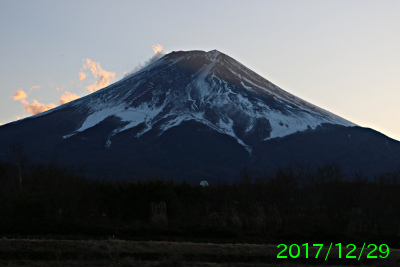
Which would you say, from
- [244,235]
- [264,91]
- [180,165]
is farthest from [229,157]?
[244,235]

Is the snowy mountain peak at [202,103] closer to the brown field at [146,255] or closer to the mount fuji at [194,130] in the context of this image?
the mount fuji at [194,130]

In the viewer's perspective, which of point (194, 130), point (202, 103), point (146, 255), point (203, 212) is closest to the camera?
point (146, 255)

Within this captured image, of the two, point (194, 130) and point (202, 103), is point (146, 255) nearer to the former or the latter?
point (194, 130)

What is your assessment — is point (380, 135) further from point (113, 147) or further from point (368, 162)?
→ point (113, 147)

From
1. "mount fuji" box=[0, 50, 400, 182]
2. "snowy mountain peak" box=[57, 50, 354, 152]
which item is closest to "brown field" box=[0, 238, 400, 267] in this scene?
"mount fuji" box=[0, 50, 400, 182]

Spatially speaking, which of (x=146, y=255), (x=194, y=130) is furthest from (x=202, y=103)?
(x=146, y=255)

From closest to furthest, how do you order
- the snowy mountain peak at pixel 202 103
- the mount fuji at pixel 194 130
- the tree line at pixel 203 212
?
the tree line at pixel 203 212 < the mount fuji at pixel 194 130 < the snowy mountain peak at pixel 202 103

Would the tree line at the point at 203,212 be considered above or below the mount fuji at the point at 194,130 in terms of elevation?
below

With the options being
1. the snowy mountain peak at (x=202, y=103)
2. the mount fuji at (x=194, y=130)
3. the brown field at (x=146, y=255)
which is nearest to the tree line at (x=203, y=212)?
the brown field at (x=146, y=255)
